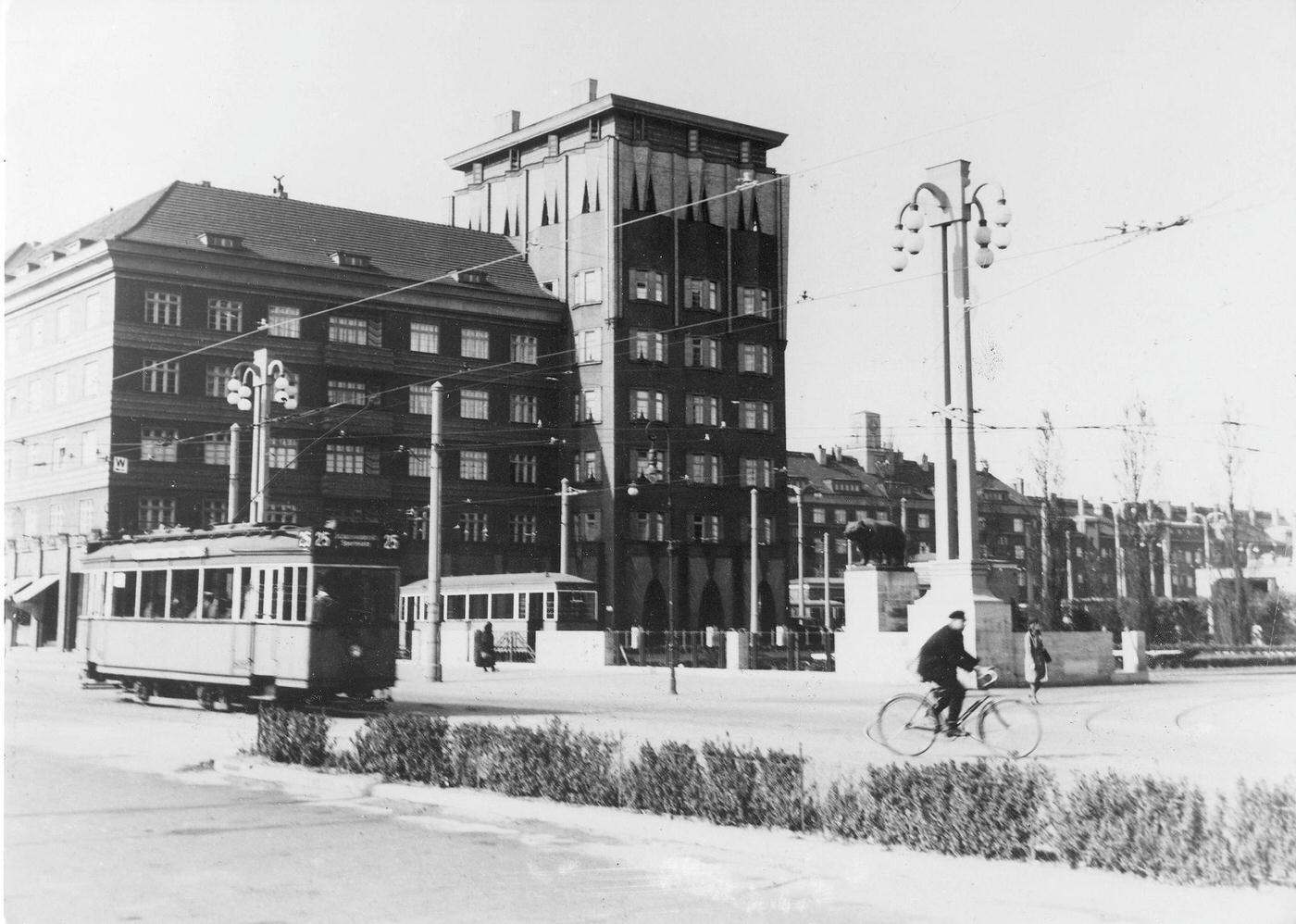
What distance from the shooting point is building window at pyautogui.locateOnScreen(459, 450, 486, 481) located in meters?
60.6

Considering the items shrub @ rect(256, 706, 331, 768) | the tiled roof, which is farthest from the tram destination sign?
the tiled roof

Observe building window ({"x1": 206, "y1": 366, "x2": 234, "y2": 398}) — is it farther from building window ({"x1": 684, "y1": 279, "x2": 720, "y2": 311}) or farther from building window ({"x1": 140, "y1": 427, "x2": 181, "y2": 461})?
building window ({"x1": 684, "y1": 279, "x2": 720, "y2": 311})

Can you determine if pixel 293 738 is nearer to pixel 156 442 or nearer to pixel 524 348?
pixel 156 442

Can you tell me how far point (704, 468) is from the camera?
210 feet

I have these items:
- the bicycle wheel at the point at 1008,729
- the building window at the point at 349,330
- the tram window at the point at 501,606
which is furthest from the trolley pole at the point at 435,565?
the building window at the point at 349,330

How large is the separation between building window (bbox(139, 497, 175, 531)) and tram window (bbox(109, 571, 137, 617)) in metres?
20.7

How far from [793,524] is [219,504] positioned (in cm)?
4150

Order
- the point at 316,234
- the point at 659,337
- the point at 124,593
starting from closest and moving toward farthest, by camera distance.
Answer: the point at 124,593
the point at 316,234
the point at 659,337

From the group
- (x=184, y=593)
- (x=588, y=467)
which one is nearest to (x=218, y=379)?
(x=588, y=467)

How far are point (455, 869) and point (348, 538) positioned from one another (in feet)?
39.6

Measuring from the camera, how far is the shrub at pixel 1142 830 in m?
8.34

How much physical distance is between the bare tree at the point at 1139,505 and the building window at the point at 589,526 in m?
26.5

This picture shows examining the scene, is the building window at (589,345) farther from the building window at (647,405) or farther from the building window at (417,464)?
the building window at (417,464)

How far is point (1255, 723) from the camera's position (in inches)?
601
